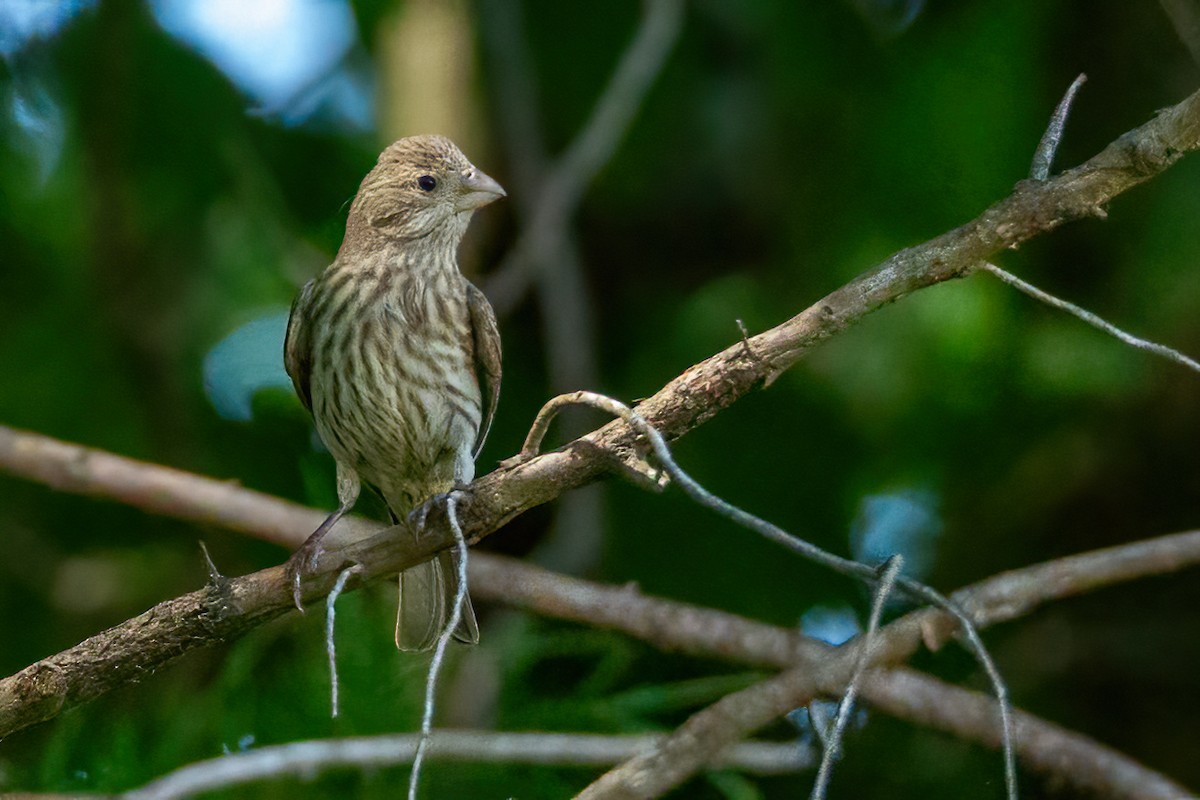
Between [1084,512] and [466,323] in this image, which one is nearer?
[466,323]

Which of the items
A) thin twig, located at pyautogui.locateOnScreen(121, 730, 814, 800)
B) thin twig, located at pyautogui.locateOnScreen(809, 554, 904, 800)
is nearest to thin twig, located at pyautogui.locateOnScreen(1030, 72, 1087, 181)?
thin twig, located at pyautogui.locateOnScreen(809, 554, 904, 800)

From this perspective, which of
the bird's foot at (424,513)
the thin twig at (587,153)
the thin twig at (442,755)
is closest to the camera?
the bird's foot at (424,513)

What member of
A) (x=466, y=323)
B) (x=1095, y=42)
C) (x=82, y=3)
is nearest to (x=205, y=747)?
(x=466, y=323)

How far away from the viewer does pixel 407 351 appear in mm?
3797

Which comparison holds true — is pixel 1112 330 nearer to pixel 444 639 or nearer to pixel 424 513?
pixel 444 639

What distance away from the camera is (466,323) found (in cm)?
398

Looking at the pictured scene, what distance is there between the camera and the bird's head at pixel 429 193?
13.3 feet

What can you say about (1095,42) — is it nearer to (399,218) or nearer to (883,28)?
(883,28)

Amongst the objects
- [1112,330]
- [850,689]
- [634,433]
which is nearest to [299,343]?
[634,433]

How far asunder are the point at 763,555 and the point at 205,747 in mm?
1882

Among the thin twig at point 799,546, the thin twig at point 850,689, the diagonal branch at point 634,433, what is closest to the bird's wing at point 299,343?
the diagonal branch at point 634,433

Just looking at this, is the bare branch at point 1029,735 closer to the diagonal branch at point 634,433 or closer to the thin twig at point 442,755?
the thin twig at point 442,755

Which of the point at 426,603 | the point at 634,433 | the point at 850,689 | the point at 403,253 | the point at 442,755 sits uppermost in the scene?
the point at 403,253

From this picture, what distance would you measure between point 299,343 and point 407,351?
34 cm
